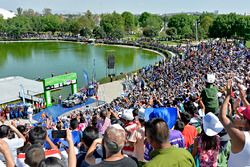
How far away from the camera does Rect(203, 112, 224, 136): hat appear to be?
12.2 feet

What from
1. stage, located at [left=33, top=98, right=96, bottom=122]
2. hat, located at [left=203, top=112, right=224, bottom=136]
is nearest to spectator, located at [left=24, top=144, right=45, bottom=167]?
hat, located at [left=203, top=112, right=224, bottom=136]

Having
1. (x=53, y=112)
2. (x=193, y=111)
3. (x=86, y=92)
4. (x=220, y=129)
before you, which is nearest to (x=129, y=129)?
(x=220, y=129)

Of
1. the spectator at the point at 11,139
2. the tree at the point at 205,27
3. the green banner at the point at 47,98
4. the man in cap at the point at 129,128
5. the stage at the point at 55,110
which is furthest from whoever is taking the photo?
the tree at the point at 205,27

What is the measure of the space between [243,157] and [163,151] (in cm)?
71

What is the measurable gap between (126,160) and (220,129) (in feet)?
3.66

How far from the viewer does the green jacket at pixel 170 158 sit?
3.06 metres

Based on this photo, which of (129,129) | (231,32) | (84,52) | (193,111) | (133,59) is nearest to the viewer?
(129,129)

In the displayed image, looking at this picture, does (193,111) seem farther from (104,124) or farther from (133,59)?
(133,59)

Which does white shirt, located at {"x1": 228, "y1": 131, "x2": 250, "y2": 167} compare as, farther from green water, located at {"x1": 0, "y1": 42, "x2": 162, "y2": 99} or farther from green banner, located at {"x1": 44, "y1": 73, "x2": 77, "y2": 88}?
green water, located at {"x1": 0, "y1": 42, "x2": 162, "y2": 99}

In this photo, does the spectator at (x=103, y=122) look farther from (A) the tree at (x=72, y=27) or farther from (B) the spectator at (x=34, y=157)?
(A) the tree at (x=72, y=27)

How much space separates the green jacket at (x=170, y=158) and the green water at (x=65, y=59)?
33392 millimetres

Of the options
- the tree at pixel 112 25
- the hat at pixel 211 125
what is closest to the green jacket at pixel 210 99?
the hat at pixel 211 125

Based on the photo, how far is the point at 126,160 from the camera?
10.8ft

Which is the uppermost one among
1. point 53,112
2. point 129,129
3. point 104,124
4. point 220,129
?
point 220,129
